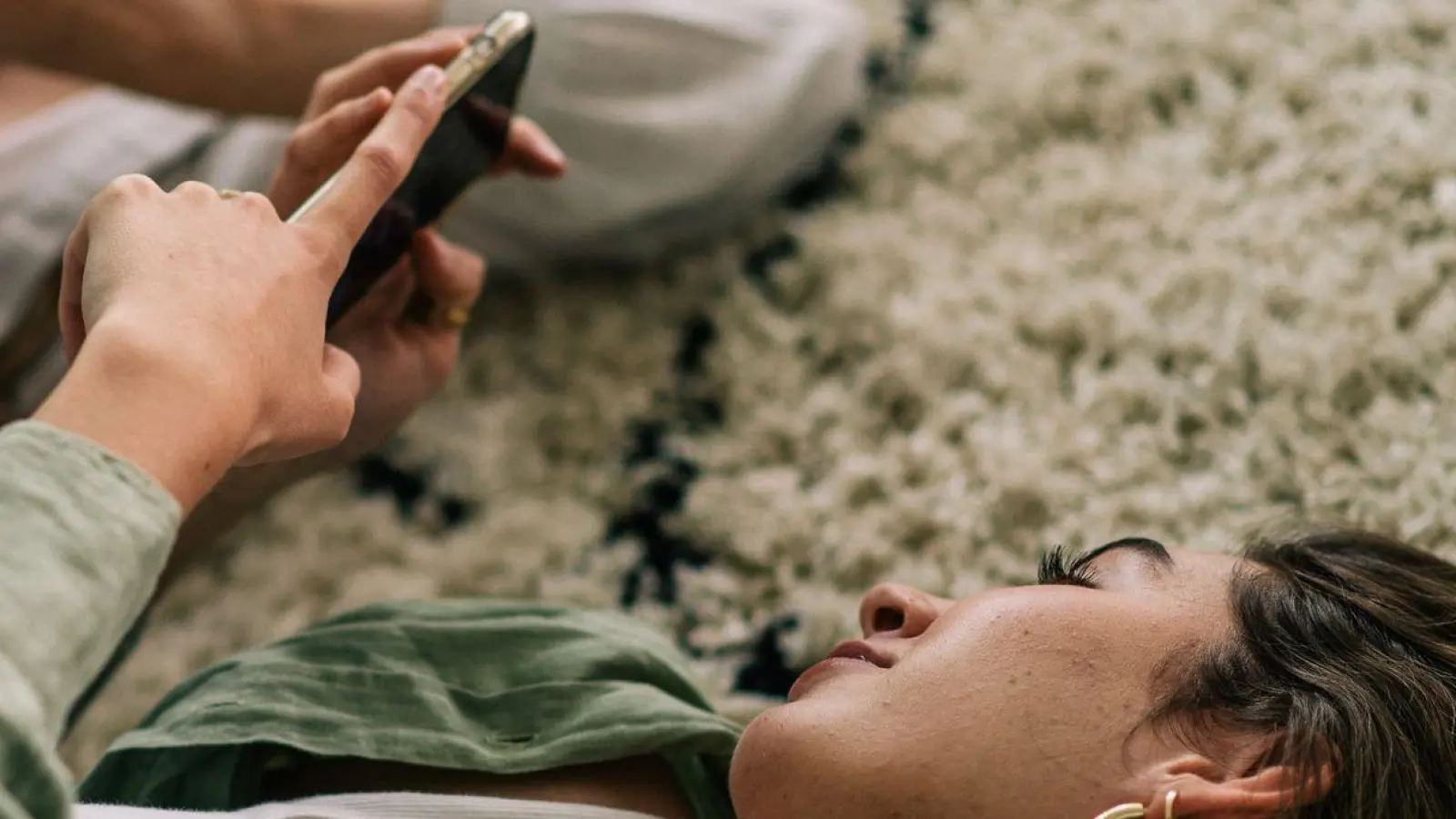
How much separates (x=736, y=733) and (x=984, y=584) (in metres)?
0.21

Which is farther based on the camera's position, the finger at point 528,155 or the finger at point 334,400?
the finger at point 528,155

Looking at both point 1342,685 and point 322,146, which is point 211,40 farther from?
point 1342,685

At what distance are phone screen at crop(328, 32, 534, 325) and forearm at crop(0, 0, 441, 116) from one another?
0.16m

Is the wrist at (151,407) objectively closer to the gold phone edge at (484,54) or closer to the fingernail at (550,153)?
the gold phone edge at (484,54)

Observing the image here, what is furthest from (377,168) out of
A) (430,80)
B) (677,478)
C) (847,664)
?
(677,478)

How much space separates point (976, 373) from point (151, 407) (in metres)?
0.61

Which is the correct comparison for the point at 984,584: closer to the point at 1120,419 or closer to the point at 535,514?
the point at 1120,419

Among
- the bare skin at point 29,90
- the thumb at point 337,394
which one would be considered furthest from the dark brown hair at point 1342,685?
the bare skin at point 29,90

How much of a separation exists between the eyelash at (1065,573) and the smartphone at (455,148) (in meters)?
0.37

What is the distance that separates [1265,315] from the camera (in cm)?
85

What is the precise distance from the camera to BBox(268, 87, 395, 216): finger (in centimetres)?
65

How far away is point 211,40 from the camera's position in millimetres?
797

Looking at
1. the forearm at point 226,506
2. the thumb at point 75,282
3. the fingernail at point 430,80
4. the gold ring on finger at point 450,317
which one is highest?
the fingernail at point 430,80

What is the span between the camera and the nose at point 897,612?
0.60m
